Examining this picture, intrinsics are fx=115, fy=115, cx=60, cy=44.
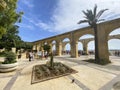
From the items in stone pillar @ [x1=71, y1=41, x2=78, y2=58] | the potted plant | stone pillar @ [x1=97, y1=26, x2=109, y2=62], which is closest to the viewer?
the potted plant

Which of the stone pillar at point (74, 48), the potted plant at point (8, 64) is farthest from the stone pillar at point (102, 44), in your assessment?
the potted plant at point (8, 64)

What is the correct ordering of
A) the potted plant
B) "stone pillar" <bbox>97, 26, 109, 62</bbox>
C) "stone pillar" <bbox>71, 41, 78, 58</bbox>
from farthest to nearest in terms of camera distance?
"stone pillar" <bbox>71, 41, 78, 58</bbox>
"stone pillar" <bbox>97, 26, 109, 62</bbox>
the potted plant

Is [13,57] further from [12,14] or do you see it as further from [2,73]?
[12,14]

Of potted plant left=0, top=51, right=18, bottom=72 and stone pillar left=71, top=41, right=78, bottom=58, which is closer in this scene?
potted plant left=0, top=51, right=18, bottom=72

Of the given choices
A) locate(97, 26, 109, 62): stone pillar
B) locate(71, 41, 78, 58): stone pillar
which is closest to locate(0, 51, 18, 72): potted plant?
locate(97, 26, 109, 62): stone pillar

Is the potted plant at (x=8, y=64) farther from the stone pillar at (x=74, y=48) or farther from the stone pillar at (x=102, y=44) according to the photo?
the stone pillar at (x=74, y=48)

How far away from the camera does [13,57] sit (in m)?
10.3

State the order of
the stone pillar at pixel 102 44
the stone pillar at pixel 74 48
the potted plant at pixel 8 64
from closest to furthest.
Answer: the potted plant at pixel 8 64 → the stone pillar at pixel 102 44 → the stone pillar at pixel 74 48

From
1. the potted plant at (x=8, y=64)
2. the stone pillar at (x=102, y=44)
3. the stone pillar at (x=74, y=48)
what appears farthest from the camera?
the stone pillar at (x=74, y=48)

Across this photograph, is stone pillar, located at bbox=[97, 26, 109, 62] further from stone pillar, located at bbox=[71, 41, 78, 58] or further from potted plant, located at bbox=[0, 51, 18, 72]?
potted plant, located at bbox=[0, 51, 18, 72]

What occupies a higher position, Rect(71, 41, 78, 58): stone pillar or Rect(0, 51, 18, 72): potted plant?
Rect(71, 41, 78, 58): stone pillar

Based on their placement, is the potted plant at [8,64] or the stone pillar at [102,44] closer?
the potted plant at [8,64]

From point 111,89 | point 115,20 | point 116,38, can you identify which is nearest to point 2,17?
point 111,89

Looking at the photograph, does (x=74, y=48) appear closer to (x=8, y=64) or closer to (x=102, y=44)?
(x=102, y=44)
